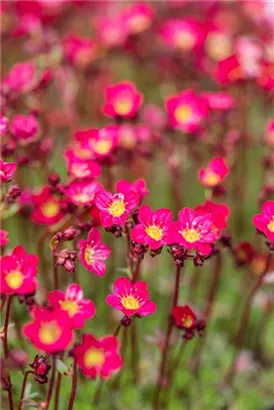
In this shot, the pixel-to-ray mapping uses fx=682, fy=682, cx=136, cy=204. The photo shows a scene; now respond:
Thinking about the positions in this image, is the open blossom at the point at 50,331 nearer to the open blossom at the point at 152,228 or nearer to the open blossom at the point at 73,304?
the open blossom at the point at 73,304

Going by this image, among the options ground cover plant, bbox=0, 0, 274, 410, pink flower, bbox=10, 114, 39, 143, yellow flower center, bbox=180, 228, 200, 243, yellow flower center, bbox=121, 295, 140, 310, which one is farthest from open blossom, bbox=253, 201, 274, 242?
pink flower, bbox=10, 114, 39, 143

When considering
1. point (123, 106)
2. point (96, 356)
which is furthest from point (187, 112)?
point (96, 356)

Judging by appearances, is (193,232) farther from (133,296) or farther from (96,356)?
(96,356)

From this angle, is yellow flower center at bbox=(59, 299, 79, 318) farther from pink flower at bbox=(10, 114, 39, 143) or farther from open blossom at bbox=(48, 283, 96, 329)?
pink flower at bbox=(10, 114, 39, 143)

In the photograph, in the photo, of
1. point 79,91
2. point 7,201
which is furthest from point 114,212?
point 79,91

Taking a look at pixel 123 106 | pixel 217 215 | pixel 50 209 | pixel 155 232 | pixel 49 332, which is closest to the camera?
pixel 49 332

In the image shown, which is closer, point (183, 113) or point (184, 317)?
point (184, 317)

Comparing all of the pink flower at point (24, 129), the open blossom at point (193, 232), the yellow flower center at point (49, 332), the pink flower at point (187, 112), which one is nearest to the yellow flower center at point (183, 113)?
the pink flower at point (187, 112)
